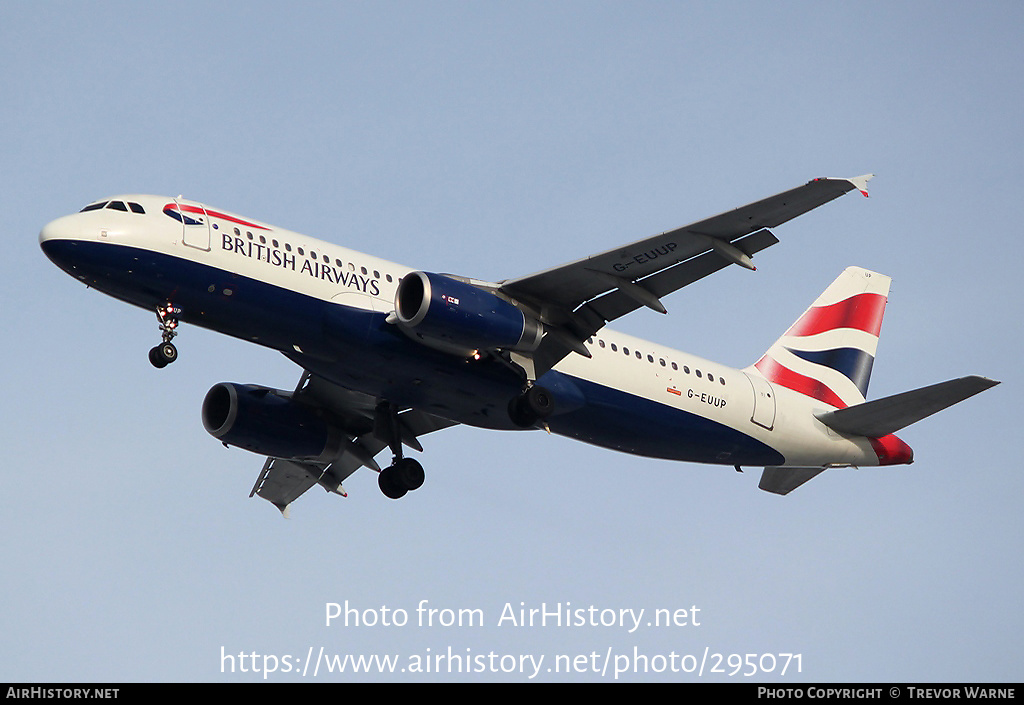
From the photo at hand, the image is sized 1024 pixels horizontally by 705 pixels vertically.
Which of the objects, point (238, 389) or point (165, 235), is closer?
point (165, 235)

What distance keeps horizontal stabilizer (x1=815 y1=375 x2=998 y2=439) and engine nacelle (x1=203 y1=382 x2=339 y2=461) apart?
1288 centimetres

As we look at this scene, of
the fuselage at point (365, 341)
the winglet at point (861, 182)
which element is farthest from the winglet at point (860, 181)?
the fuselage at point (365, 341)

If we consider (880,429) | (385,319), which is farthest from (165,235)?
(880,429)

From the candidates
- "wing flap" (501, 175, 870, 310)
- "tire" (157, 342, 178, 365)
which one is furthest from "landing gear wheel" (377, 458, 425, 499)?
"tire" (157, 342, 178, 365)

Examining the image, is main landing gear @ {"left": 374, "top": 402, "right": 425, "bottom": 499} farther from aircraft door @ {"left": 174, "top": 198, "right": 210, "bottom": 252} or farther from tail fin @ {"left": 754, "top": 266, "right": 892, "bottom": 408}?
tail fin @ {"left": 754, "top": 266, "right": 892, "bottom": 408}

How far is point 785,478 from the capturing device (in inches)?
1314

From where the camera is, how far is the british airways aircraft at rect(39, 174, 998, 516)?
25.8 meters

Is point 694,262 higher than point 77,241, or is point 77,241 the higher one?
point 694,262

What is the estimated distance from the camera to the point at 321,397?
32.7 meters

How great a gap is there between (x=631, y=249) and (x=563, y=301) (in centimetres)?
241

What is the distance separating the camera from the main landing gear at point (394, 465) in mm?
31250

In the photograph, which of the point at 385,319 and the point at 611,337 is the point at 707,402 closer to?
the point at 611,337
